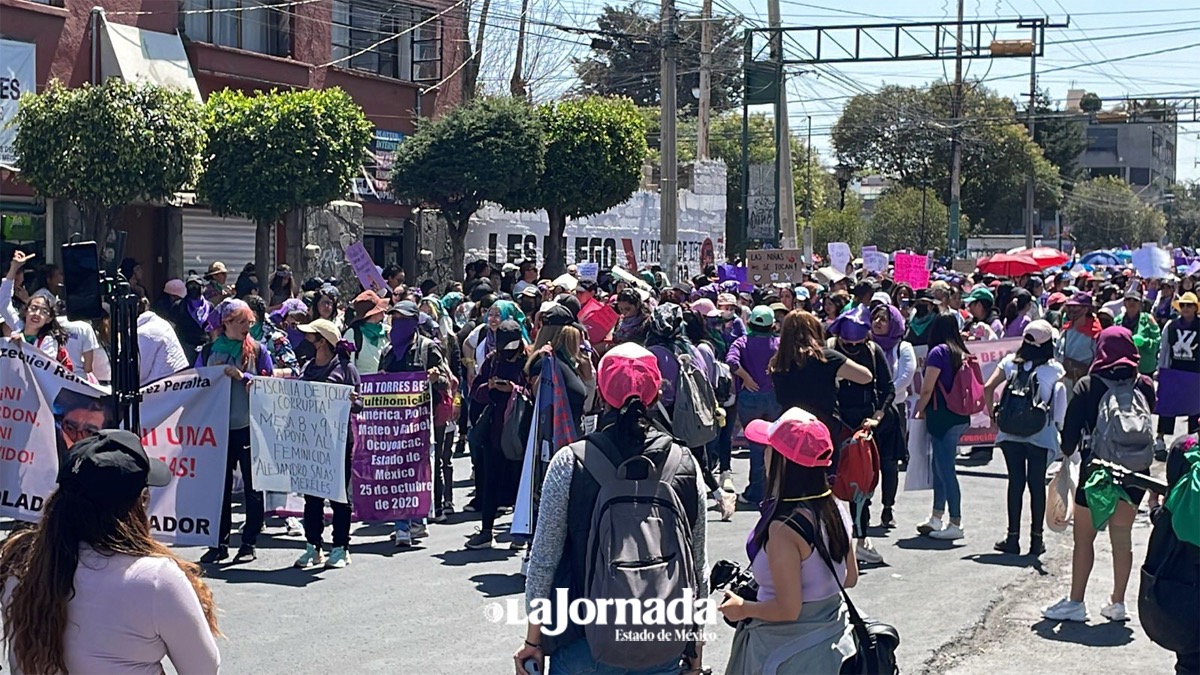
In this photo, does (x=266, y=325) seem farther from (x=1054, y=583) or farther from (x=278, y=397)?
(x=1054, y=583)

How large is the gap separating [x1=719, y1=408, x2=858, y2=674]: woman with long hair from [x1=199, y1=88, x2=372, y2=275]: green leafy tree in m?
16.6

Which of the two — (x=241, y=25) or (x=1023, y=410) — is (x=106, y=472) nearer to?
(x=1023, y=410)

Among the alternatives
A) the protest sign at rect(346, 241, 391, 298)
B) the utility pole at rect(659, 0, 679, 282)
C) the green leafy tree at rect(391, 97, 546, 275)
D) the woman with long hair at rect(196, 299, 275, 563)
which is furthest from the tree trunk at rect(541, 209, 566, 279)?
the woman with long hair at rect(196, 299, 275, 563)

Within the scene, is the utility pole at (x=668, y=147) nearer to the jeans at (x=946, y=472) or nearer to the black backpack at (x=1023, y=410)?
the jeans at (x=946, y=472)

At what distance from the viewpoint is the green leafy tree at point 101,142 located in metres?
17.5

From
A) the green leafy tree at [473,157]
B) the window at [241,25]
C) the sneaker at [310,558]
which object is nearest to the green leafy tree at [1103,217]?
the green leafy tree at [473,157]

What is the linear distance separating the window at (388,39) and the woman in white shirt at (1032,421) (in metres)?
20.7

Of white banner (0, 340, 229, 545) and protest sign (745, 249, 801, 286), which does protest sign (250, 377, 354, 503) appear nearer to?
white banner (0, 340, 229, 545)

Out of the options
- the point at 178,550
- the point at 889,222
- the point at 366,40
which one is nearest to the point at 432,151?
the point at 366,40

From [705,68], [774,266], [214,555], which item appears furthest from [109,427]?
[705,68]

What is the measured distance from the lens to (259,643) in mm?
7227

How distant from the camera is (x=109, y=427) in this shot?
8797 mm

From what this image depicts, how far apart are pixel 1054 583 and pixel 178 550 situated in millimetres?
6047

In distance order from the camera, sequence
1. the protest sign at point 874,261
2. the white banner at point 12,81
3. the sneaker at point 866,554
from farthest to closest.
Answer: the protest sign at point 874,261 → the white banner at point 12,81 → the sneaker at point 866,554
